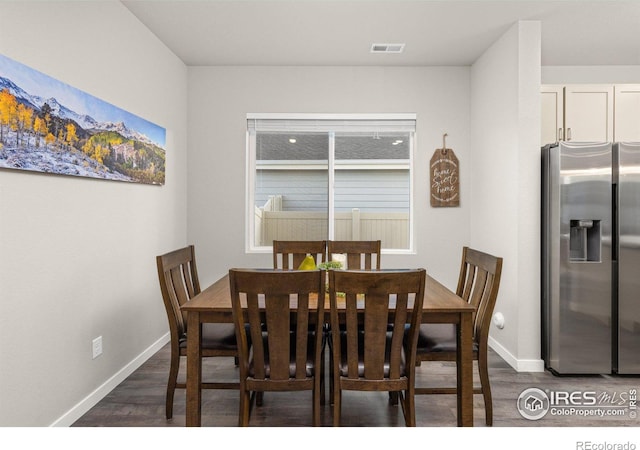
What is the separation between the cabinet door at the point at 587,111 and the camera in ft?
11.3

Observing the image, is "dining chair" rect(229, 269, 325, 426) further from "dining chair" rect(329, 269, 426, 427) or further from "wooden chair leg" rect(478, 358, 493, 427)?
"wooden chair leg" rect(478, 358, 493, 427)

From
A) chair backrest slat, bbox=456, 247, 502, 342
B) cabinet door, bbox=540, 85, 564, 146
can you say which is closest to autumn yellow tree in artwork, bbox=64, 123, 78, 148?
chair backrest slat, bbox=456, 247, 502, 342

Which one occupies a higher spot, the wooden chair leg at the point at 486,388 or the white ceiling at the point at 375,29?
the white ceiling at the point at 375,29

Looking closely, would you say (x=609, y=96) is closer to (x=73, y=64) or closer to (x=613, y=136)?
(x=613, y=136)

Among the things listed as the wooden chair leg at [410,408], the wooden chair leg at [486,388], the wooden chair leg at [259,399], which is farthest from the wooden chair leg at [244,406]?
the wooden chair leg at [486,388]

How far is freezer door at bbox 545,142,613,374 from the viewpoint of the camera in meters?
2.94

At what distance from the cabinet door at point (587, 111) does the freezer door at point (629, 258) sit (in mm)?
582

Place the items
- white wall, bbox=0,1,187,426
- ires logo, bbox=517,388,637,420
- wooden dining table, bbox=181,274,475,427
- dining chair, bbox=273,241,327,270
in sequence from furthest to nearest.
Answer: dining chair, bbox=273,241,327,270 < ires logo, bbox=517,388,637,420 < wooden dining table, bbox=181,274,475,427 < white wall, bbox=0,1,187,426

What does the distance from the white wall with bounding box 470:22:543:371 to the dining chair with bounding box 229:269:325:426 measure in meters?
1.92

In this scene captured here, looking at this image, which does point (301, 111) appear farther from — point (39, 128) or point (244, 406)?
point (244, 406)

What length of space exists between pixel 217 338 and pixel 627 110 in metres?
3.72

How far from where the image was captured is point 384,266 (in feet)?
13.6

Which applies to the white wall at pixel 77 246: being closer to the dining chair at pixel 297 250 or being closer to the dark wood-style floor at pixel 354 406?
the dark wood-style floor at pixel 354 406

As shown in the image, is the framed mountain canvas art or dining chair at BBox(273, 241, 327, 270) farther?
dining chair at BBox(273, 241, 327, 270)
